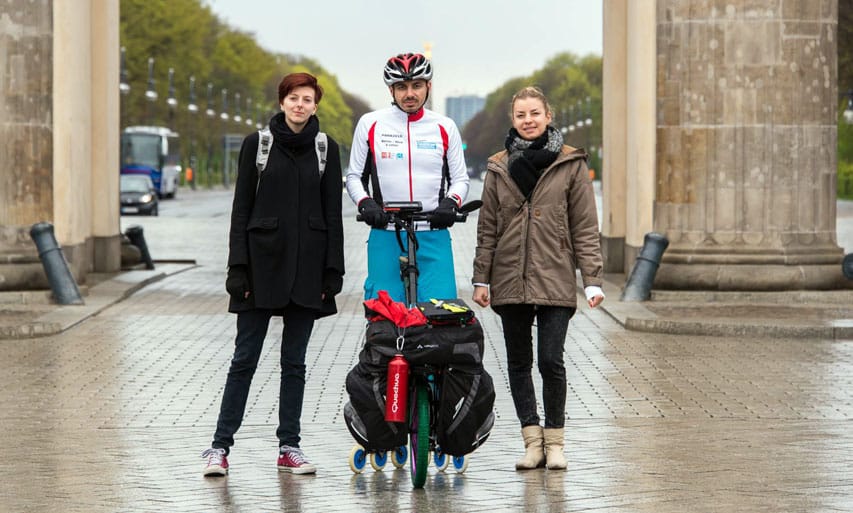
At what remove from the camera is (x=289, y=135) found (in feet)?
28.1

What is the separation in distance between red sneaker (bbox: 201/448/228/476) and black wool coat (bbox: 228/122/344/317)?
65 centimetres

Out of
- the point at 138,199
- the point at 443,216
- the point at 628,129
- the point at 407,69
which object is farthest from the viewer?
the point at 138,199

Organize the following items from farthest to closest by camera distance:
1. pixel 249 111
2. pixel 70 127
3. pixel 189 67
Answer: pixel 249 111
pixel 189 67
pixel 70 127

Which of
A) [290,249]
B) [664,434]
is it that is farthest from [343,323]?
[290,249]

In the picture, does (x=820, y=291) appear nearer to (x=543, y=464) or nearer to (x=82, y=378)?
(x=82, y=378)

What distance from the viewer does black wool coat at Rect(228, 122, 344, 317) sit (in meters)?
8.56

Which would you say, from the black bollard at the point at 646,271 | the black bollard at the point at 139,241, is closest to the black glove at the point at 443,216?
the black bollard at the point at 646,271

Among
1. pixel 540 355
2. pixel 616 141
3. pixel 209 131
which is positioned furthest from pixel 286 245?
pixel 209 131

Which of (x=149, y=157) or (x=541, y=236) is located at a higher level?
(x=149, y=157)

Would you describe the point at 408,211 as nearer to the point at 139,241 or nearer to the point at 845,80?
the point at 139,241

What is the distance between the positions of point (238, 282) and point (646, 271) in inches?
446

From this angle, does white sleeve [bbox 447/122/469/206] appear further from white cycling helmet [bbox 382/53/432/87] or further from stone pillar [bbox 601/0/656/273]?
stone pillar [bbox 601/0/656/273]

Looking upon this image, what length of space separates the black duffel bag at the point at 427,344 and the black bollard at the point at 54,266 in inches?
442

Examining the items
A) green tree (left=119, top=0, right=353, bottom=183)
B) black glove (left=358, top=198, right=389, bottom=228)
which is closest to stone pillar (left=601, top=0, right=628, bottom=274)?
black glove (left=358, top=198, right=389, bottom=228)
